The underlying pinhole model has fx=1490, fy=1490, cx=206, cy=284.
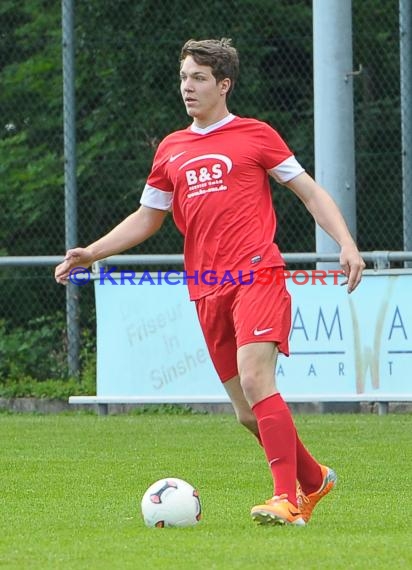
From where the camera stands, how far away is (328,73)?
13.5 m

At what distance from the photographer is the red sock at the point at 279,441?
634 centimetres

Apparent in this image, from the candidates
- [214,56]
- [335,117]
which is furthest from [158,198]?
[335,117]

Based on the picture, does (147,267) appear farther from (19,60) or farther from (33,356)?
(19,60)

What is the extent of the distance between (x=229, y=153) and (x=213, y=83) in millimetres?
332

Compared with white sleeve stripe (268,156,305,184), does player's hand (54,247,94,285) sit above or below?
below

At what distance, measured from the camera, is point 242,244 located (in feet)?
21.3

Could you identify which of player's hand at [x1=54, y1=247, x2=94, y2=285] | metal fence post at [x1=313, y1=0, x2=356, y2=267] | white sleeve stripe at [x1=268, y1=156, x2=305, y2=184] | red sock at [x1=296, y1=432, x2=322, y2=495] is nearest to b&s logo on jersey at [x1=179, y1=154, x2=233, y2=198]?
white sleeve stripe at [x1=268, y1=156, x2=305, y2=184]

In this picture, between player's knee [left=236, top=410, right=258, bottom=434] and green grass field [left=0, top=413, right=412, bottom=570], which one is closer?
green grass field [left=0, top=413, right=412, bottom=570]

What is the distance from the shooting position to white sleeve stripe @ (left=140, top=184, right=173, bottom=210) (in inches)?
273

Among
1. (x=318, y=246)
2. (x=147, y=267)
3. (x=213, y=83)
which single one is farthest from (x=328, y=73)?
(x=213, y=83)

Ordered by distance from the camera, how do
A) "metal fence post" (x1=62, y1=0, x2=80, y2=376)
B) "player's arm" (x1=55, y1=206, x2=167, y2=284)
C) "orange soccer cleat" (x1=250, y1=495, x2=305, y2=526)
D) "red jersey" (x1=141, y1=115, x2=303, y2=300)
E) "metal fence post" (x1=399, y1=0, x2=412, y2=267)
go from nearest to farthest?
"orange soccer cleat" (x1=250, y1=495, x2=305, y2=526), "red jersey" (x1=141, y1=115, x2=303, y2=300), "player's arm" (x1=55, y1=206, x2=167, y2=284), "metal fence post" (x1=399, y1=0, x2=412, y2=267), "metal fence post" (x1=62, y1=0, x2=80, y2=376)

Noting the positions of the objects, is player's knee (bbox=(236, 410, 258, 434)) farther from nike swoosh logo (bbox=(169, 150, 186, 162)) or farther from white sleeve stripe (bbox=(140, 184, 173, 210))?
nike swoosh logo (bbox=(169, 150, 186, 162))

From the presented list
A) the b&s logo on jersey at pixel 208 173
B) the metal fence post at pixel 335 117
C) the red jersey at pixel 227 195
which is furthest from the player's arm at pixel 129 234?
the metal fence post at pixel 335 117

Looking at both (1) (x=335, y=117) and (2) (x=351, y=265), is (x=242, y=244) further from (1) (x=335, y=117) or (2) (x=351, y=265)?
(1) (x=335, y=117)
